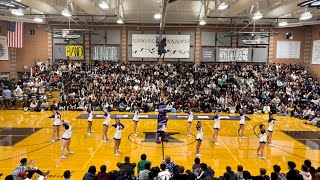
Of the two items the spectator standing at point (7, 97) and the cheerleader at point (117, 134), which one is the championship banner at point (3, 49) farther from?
the cheerleader at point (117, 134)

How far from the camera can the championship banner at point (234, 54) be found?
33.9m

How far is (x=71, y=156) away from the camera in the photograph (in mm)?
12648

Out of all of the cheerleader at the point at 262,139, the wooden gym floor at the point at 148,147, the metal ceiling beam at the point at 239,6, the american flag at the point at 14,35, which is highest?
the metal ceiling beam at the point at 239,6

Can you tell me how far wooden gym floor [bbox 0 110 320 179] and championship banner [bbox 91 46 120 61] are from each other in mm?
14984

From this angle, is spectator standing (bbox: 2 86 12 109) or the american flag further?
the american flag

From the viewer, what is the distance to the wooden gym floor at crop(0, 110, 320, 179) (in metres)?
11.8

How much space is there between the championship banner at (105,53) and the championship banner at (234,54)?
1246 centimetres

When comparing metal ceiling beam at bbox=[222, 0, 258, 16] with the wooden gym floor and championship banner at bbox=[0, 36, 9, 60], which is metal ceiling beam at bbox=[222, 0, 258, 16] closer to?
the wooden gym floor

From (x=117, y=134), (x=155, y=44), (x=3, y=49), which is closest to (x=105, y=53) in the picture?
(x=155, y=44)

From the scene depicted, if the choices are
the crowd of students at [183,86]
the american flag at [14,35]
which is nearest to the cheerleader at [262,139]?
the crowd of students at [183,86]

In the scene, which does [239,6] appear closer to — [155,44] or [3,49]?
[155,44]

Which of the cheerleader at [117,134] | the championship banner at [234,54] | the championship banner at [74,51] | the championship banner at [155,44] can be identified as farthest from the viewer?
the championship banner at [155,44]

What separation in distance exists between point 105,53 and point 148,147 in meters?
21.9

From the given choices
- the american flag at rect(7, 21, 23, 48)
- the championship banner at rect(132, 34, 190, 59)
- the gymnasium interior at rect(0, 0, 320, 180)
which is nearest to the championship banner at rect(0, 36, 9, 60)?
the gymnasium interior at rect(0, 0, 320, 180)
